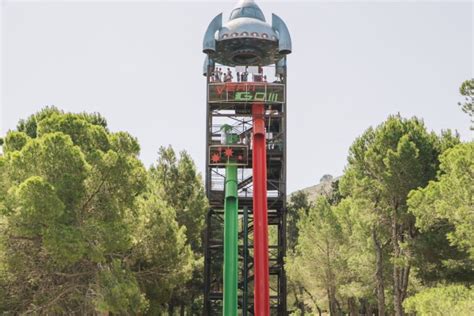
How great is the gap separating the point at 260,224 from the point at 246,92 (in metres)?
6.35

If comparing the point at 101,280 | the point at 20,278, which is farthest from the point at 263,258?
the point at 20,278

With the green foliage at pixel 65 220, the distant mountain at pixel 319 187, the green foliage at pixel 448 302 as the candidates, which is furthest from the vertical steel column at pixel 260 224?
the distant mountain at pixel 319 187

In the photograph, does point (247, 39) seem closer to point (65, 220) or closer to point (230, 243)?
point (230, 243)

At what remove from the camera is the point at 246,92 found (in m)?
26.3

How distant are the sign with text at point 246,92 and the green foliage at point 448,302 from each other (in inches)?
518

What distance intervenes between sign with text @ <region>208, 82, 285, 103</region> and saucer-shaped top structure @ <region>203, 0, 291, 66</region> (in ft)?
6.17

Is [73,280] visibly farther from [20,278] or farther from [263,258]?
[263,258]

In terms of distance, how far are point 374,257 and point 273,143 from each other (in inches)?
300

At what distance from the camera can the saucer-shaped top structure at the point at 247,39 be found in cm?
2664

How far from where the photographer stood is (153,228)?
21641 millimetres

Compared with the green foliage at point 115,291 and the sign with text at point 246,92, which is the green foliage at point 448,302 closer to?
the green foliage at point 115,291

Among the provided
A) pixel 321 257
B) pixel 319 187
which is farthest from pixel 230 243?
pixel 319 187

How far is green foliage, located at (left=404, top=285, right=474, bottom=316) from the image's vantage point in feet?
42.5

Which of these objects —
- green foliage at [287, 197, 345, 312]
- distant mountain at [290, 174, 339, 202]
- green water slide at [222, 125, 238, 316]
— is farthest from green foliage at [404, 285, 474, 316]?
distant mountain at [290, 174, 339, 202]
